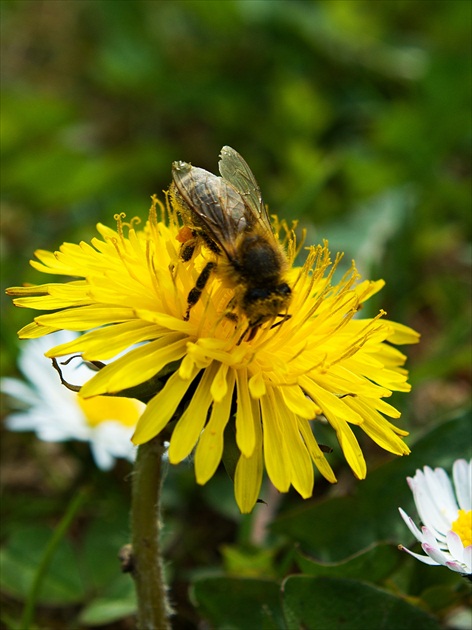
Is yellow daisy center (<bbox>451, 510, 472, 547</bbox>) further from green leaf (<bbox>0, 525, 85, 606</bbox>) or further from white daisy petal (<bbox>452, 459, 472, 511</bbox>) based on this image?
green leaf (<bbox>0, 525, 85, 606</bbox>)

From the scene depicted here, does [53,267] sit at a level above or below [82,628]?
above

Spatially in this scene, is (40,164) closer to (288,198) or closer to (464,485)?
(288,198)

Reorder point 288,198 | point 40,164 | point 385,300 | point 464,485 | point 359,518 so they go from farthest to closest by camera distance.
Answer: point 288,198 < point 40,164 < point 385,300 < point 359,518 < point 464,485

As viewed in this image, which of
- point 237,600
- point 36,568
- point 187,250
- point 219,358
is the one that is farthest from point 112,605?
point 187,250

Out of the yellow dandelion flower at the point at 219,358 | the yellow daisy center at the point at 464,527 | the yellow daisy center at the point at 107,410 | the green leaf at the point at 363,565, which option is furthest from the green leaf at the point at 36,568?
the yellow daisy center at the point at 464,527

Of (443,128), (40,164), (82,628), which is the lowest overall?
(82,628)

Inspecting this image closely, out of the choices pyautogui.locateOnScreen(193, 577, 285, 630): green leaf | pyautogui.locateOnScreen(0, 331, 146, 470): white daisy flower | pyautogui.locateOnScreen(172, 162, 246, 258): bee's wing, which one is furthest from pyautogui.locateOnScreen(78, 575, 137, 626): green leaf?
pyautogui.locateOnScreen(172, 162, 246, 258): bee's wing

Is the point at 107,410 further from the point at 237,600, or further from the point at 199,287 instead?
the point at 199,287

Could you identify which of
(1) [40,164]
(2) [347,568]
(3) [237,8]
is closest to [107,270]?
(2) [347,568]
